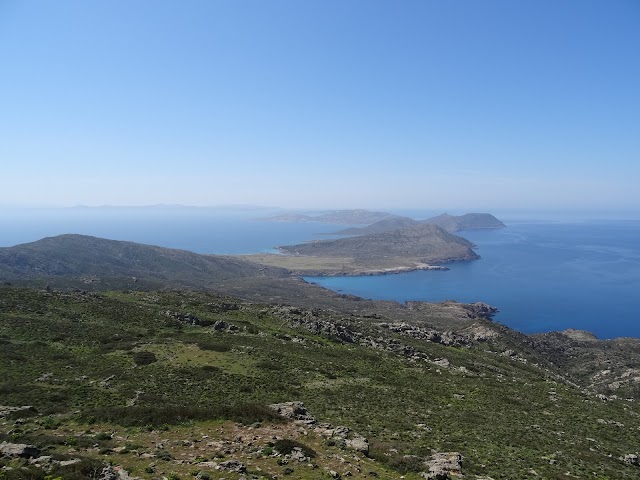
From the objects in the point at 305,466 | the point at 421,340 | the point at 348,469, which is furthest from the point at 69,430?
the point at 421,340

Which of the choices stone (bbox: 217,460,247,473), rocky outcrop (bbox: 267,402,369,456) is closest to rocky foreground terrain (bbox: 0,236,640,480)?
stone (bbox: 217,460,247,473)

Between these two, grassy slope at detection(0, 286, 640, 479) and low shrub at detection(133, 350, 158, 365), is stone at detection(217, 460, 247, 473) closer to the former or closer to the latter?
→ grassy slope at detection(0, 286, 640, 479)

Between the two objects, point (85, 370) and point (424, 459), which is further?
point (85, 370)

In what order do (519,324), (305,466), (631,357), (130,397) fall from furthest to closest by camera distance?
(519,324) → (631,357) → (130,397) → (305,466)

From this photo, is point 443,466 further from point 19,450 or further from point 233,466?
point 19,450

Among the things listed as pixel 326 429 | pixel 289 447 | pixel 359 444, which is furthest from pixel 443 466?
pixel 289 447

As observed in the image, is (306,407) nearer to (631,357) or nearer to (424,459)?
(424,459)

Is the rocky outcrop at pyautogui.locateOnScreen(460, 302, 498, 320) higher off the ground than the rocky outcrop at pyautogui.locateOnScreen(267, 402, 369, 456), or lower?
lower

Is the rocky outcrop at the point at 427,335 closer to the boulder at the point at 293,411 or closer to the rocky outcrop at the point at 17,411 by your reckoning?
the boulder at the point at 293,411
